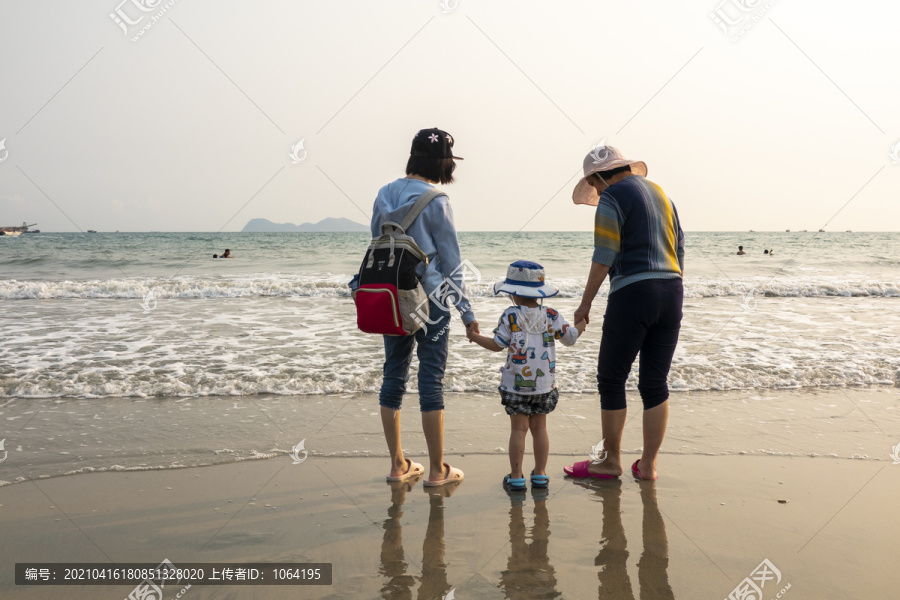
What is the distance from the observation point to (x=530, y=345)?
3084mm

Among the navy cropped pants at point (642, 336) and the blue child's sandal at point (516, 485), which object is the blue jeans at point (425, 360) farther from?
the navy cropped pants at point (642, 336)

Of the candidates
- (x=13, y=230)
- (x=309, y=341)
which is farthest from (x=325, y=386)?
(x=13, y=230)

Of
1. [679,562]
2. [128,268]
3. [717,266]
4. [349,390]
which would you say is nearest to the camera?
[679,562]

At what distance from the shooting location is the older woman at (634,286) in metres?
3.00

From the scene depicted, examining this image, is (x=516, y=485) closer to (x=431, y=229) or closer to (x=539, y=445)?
(x=539, y=445)

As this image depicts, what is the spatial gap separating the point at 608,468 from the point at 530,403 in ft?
2.02

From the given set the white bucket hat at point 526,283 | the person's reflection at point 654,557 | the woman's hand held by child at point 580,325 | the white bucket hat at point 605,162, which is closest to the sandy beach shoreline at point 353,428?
the person's reflection at point 654,557

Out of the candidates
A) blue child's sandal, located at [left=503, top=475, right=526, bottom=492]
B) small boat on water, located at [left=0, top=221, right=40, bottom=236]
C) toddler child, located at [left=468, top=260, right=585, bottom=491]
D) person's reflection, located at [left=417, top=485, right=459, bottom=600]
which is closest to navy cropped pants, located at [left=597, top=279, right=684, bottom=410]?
toddler child, located at [left=468, top=260, right=585, bottom=491]

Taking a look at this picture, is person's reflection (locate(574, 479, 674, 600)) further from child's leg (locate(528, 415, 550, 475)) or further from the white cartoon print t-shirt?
the white cartoon print t-shirt

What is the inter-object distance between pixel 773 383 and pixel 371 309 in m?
4.13

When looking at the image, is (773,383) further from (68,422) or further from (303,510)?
(68,422)

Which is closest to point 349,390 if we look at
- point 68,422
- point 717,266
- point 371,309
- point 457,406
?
point 457,406

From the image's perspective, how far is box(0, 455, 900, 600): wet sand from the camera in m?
2.23

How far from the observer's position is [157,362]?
605 centimetres
